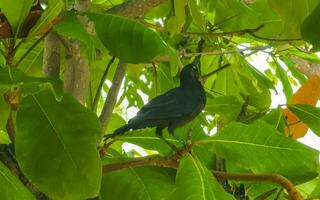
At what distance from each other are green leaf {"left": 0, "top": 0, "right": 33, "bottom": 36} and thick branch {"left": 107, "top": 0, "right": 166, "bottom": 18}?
6.7 inches

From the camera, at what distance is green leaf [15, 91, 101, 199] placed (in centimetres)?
59

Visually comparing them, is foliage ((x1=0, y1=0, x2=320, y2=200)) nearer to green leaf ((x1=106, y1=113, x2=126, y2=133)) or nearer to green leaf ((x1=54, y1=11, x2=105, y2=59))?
green leaf ((x1=54, y1=11, x2=105, y2=59))

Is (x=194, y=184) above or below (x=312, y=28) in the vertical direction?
below

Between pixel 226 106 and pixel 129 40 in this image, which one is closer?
pixel 129 40

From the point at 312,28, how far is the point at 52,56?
30 cm

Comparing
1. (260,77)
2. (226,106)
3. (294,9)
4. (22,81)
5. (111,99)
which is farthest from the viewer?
(260,77)

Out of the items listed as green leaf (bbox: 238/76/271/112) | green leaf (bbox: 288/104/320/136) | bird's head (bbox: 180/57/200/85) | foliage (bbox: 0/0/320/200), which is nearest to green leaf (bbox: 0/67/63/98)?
foliage (bbox: 0/0/320/200)

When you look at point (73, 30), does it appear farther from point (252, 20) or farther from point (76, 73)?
point (252, 20)

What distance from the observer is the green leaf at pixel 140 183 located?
69 centimetres

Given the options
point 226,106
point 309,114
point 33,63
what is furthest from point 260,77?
point 33,63

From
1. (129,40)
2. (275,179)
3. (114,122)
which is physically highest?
(129,40)

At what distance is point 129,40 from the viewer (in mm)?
605

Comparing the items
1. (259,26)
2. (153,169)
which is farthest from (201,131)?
(259,26)

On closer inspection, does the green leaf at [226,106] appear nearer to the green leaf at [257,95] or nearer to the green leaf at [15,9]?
the green leaf at [257,95]
